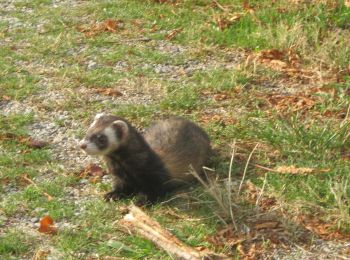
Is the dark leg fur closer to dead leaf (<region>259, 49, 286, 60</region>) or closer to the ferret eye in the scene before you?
the ferret eye

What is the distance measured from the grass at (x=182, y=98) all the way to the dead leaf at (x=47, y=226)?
2.3 inches

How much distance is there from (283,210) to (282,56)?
2.89 metres

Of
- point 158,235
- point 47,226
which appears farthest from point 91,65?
point 158,235

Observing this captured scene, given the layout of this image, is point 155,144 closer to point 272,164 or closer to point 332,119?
point 272,164

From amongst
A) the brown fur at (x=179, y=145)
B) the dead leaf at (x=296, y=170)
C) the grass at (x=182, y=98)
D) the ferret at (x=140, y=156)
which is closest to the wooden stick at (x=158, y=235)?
the grass at (x=182, y=98)

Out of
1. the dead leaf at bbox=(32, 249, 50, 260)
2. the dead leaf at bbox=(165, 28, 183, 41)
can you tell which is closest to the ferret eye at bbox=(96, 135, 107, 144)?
the dead leaf at bbox=(32, 249, 50, 260)

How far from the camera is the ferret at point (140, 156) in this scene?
5414mm

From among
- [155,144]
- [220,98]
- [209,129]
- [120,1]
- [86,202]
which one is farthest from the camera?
[120,1]

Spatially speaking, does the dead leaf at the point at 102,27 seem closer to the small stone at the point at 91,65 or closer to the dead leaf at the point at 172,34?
the dead leaf at the point at 172,34

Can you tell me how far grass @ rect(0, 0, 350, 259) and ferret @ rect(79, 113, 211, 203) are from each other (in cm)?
16

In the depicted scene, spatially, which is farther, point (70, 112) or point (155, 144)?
point (70, 112)

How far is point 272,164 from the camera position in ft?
19.1

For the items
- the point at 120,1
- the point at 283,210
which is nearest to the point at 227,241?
the point at 283,210

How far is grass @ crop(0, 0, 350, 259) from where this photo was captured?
5145mm
